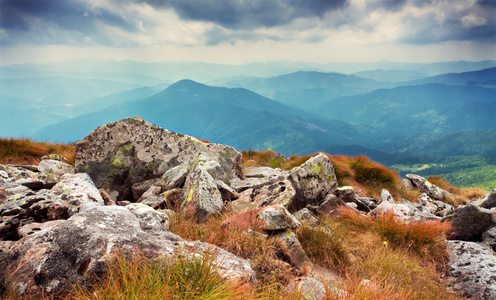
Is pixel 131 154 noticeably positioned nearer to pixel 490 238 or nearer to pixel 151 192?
pixel 151 192

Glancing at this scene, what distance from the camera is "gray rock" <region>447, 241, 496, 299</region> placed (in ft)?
18.1

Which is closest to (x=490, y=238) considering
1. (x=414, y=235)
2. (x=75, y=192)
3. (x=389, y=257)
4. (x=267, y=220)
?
(x=414, y=235)

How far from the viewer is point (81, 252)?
299cm

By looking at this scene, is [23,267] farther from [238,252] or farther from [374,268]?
[374,268]

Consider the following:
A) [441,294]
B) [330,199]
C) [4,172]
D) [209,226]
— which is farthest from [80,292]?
[330,199]

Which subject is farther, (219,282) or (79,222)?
(79,222)

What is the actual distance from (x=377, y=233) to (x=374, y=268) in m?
2.10

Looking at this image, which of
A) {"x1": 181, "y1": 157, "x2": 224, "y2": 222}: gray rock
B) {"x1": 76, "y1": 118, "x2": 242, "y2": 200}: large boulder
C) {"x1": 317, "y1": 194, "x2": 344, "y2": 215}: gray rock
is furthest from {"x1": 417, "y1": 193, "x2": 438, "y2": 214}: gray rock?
{"x1": 181, "y1": 157, "x2": 224, "y2": 222}: gray rock

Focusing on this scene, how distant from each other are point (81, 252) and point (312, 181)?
22.9 ft

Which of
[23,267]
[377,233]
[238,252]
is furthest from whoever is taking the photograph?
[377,233]

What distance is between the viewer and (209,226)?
4.96 m

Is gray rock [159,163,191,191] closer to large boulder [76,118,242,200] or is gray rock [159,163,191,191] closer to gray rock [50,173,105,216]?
large boulder [76,118,242,200]

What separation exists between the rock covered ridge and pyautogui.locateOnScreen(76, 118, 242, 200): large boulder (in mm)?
33

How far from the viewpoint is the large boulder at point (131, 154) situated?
856cm
